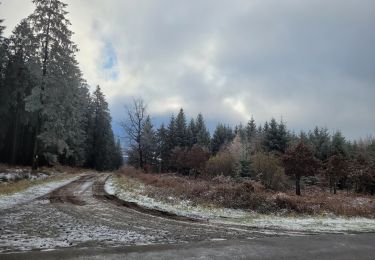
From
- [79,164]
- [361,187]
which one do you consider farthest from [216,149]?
[361,187]

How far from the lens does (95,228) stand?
38.4 feet

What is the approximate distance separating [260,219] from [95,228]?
7913mm

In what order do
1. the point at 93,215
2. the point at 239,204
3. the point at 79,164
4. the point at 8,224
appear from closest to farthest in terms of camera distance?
the point at 8,224
the point at 93,215
the point at 239,204
the point at 79,164

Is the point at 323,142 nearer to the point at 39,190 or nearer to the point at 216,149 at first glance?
the point at 216,149

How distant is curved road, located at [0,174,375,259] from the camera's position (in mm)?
8414

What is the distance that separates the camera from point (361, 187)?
51.9m

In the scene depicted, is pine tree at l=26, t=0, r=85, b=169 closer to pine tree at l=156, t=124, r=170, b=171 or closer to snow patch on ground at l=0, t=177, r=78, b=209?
snow patch on ground at l=0, t=177, r=78, b=209

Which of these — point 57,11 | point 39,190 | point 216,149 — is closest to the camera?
point 39,190

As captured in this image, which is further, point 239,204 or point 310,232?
point 239,204

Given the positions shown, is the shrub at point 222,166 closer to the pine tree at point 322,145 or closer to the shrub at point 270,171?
the shrub at point 270,171

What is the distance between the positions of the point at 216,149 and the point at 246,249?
354 ft

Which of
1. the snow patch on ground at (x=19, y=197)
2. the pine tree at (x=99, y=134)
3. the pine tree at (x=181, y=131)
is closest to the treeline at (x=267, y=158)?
the pine tree at (x=181, y=131)

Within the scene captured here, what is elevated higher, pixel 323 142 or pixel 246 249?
pixel 323 142

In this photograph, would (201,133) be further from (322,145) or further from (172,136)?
(322,145)
